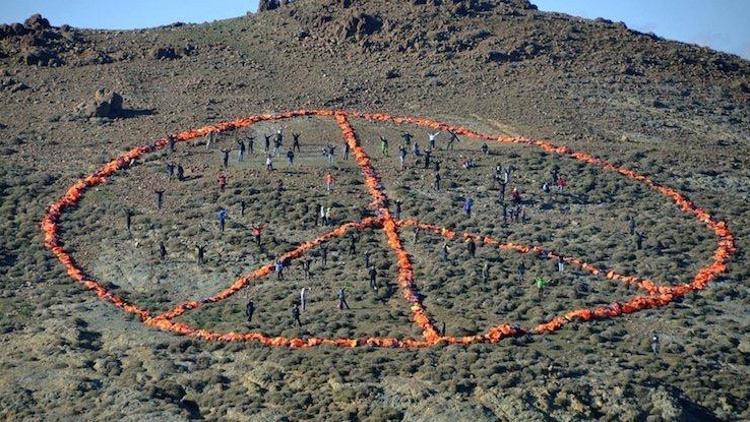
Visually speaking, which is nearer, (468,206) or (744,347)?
(744,347)

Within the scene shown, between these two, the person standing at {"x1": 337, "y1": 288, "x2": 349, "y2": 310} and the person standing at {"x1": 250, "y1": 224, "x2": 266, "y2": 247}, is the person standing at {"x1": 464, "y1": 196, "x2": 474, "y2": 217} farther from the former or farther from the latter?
the person standing at {"x1": 337, "y1": 288, "x2": 349, "y2": 310}

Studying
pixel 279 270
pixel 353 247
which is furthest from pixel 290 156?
pixel 279 270

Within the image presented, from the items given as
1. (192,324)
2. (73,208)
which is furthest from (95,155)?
(192,324)

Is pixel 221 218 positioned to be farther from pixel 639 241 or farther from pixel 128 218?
pixel 639 241

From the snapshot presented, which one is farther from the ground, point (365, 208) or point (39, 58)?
point (39, 58)

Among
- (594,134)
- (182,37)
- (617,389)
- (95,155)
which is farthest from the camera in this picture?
(182,37)

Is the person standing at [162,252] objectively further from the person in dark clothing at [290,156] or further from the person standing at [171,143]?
the person standing at [171,143]

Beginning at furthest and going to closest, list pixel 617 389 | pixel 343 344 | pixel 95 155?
pixel 95 155 → pixel 343 344 → pixel 617 389

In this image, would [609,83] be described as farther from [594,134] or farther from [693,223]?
[693,223]
